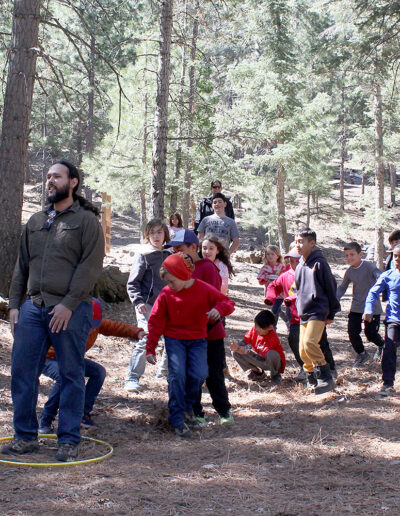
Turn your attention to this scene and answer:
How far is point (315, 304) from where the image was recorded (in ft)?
21.5

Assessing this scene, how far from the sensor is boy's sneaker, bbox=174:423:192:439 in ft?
17.3

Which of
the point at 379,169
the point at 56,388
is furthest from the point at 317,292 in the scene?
the point at 379,169

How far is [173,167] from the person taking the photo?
21.4 metres

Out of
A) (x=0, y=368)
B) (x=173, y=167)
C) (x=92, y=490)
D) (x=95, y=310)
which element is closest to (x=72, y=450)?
(x=92, y=490)

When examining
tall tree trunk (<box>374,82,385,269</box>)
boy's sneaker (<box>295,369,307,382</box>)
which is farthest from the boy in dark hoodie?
tall tree trunk (<box>374,82,385,269</box>)

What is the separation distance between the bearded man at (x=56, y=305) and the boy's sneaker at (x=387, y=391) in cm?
368

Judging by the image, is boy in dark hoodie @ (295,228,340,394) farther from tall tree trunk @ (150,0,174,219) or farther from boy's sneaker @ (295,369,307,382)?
tall tree trunk @ (150,0,174,219)

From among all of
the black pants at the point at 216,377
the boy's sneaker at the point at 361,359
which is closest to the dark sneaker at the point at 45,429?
the black pants at the point at 216,377

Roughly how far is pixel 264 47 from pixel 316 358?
22.0 m

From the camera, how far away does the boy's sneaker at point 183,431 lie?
5258mm

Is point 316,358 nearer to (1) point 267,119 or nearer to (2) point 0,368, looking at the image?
(2) point 0,368

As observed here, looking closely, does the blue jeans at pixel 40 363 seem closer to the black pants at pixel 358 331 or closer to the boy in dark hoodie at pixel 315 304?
the boy in dark hoodie at pixel 315 304

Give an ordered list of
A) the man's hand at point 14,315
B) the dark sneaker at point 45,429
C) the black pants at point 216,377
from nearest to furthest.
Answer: the man's hand at point 14,315
the dark sneaker at point 45,429
the black pants at point 216,377

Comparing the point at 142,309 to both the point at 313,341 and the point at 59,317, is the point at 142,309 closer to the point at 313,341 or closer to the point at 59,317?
the point at 313,341
